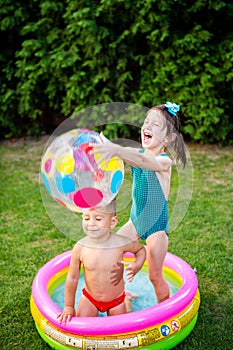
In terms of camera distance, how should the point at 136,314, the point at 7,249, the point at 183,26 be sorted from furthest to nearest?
the point at 183,26 → the point at 7,249 → the point at 136,314

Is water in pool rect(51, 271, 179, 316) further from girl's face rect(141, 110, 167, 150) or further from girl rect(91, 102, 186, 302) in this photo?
girl's face rect(141, 110, 167, 150)

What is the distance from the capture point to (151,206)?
298 centimetres

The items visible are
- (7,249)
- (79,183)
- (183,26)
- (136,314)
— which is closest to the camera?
(79,183)

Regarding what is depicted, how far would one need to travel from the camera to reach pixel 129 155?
256 centimetres

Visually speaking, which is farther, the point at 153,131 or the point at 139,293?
the point at 139,293

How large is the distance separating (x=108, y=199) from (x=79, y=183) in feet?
0.70

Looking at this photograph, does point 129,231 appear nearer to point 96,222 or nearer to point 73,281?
point 96,222

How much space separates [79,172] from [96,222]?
0.40 metres

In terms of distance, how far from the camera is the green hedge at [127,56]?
664cm

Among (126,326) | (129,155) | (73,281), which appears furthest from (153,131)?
(126,326)

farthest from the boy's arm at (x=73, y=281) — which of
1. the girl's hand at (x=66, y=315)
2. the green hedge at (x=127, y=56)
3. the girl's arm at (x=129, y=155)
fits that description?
the green hedge at (x=127, y=56)

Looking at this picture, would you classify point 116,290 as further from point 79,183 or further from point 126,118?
point 126,118

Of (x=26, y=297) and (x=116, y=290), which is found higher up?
(x=116, y=290)

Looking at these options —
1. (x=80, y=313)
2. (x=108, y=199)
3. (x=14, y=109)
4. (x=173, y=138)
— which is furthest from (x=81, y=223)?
(x=14, y=109)
